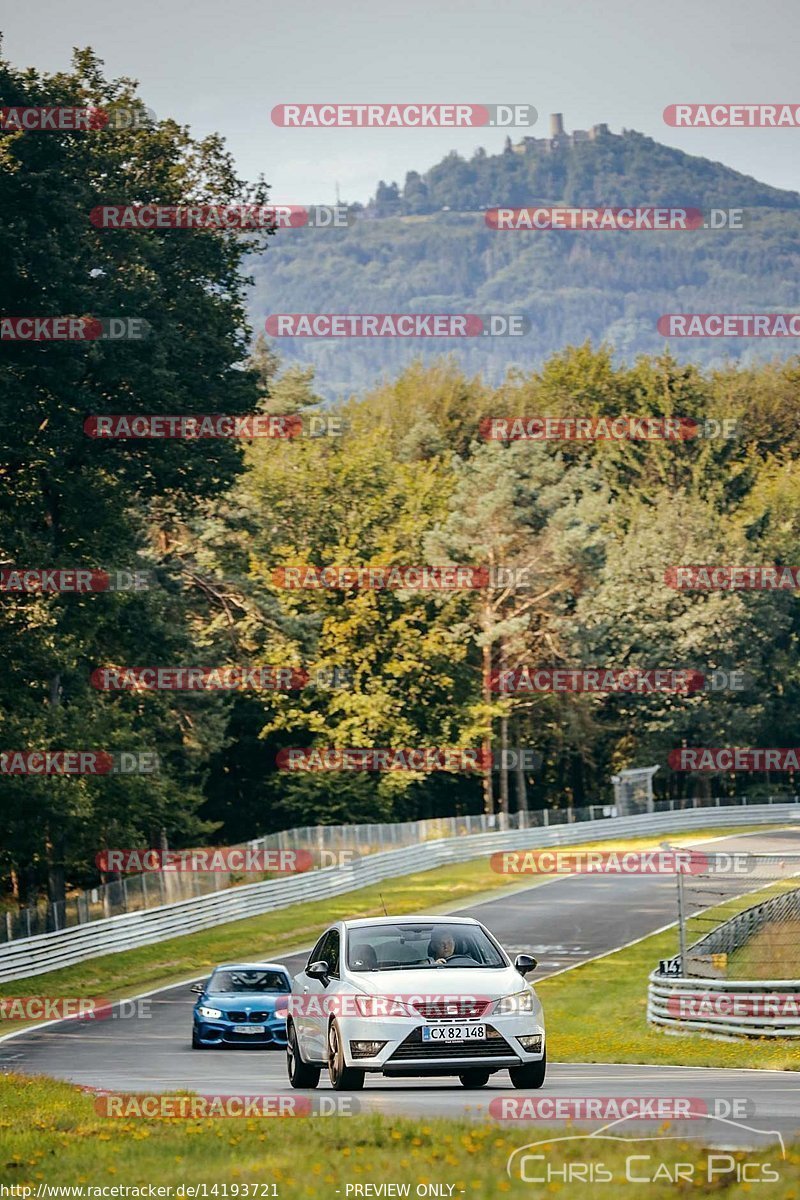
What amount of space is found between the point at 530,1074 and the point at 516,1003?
0.83 metres

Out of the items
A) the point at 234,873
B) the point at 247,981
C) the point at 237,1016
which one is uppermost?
the point at 247,981

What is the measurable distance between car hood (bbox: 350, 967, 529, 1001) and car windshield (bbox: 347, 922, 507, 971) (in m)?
0.23

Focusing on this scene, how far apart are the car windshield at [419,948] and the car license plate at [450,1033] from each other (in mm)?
860

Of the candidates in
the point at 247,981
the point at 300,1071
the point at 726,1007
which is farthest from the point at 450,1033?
the point at 726,1007

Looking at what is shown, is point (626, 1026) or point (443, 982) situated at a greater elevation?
point (443, 982)

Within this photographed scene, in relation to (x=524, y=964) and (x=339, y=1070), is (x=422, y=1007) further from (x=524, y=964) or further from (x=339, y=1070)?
(x=524, y=964)

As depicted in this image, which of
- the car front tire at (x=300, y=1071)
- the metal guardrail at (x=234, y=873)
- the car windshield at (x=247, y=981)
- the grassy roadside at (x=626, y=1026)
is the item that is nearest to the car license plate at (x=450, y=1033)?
the car front tire at (x=300, y=1071)

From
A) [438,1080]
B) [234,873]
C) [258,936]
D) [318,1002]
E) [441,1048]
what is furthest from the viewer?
[234,873]

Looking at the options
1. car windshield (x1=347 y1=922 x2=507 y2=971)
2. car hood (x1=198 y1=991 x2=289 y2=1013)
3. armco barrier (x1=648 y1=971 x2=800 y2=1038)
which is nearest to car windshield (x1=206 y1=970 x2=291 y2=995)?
car hood (x1=198 y1=991 x2=289 y2=1013)

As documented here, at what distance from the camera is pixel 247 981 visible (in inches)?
1053

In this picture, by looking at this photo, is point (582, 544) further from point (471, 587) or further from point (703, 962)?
point (703, 962)

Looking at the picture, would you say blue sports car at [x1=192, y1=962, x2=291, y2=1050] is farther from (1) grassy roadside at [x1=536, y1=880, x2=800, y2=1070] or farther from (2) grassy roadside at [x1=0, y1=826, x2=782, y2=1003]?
(2) grassy roadside at [x1=0, y1=826, x2=782, y2=1003]

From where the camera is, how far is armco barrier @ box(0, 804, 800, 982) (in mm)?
40750

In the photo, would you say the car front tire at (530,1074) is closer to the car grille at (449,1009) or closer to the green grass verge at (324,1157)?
the car grille at (449,1009)
